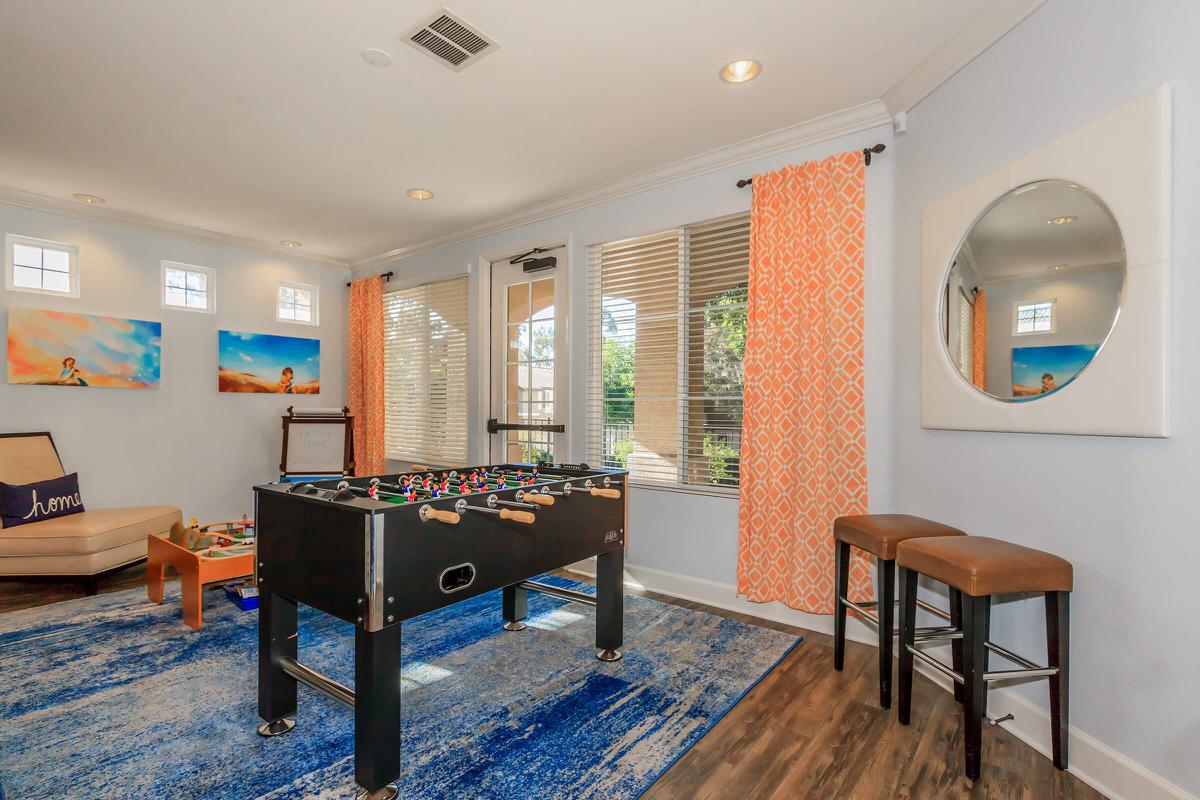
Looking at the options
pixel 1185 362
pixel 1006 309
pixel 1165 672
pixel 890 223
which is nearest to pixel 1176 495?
pixel 1185 362

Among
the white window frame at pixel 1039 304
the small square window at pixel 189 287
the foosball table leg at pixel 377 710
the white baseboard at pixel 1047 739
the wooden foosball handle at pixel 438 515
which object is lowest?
the white baseboard at pixel 1047 739

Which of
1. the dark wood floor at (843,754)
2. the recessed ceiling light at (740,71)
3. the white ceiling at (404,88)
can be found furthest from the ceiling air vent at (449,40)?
the dark wood floor at (843,754)

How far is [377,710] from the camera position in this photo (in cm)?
167

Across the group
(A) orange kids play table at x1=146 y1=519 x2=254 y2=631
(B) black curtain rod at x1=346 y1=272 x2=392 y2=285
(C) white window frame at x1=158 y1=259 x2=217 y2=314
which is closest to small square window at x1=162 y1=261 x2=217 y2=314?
(C) white window frame at x1=158 y1=259 x2=217 y2=314

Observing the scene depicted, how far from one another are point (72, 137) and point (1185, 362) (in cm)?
495

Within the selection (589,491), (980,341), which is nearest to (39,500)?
(589,491)

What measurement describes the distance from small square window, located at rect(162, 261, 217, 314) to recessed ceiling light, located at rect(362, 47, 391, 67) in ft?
11.4

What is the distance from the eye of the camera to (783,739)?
78.8 inches

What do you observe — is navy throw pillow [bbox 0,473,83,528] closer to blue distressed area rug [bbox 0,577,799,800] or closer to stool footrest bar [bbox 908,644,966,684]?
blue distressed area rug [bbox 0,577,799,800]

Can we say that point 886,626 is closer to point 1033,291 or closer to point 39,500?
point 1033,291

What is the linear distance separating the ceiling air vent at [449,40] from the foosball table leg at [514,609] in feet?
8.13

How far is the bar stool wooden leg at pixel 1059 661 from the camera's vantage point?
1768 millimetres

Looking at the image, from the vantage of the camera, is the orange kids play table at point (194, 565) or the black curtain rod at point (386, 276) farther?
the black curtain rod at point (386, 276)

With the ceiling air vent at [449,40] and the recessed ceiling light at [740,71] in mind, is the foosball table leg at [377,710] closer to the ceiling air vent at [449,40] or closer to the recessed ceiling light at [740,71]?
the ceiling air vent at [449,40]
